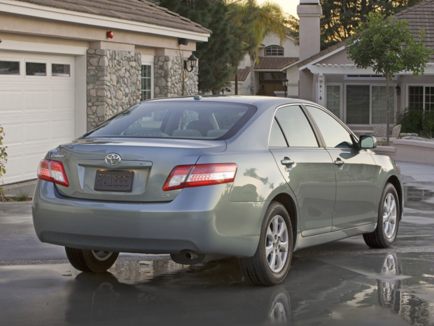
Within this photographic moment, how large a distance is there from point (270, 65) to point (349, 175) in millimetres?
68183

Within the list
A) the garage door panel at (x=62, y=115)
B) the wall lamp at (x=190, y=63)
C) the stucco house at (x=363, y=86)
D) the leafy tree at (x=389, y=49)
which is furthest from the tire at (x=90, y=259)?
the stucco house at (x=363, y=86)

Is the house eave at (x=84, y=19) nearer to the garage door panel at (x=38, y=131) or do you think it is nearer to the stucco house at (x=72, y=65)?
the stucco house at (x=72, y=65)

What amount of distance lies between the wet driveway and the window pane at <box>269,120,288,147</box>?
1.17m

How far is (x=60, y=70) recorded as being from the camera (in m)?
17.6

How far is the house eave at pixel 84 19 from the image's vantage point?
14.8 meters

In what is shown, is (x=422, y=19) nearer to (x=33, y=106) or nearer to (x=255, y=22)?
(x=33, y=106)

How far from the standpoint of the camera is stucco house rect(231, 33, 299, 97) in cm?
7362

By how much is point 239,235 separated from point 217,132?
970mm

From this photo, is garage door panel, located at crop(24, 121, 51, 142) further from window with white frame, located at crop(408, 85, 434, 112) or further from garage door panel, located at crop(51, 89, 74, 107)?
window with white frame, located at crop(408, 85, 434, 112)

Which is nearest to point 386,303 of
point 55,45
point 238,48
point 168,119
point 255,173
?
point 255,173

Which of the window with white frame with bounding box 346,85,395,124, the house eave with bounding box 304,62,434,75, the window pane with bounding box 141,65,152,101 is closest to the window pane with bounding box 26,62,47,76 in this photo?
the window pane with bounding box 141,65,152,101

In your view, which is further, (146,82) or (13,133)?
(146,82)

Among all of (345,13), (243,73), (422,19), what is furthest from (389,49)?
(243,73)

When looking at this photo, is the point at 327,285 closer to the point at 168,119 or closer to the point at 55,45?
the point at 168,119
